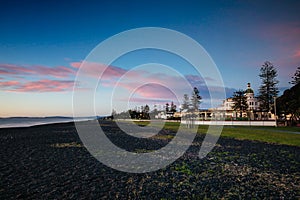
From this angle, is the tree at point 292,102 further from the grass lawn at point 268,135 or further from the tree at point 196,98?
the tree at point 196,98

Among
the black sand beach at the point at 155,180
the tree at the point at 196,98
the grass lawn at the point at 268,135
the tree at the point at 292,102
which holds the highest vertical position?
the tree at the point at 196,98

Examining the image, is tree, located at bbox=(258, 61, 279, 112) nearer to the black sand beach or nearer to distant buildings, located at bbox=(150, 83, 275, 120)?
distant buildings, located at bbox=(150, 83, 275, 120)

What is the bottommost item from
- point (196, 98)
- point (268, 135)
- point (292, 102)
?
point (268, 135)

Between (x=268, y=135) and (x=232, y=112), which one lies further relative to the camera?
(x=232, y=112)

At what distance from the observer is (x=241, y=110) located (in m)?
73.2

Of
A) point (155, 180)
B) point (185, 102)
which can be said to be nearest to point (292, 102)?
point (155, 180)

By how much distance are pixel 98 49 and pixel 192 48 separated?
9.83 meters

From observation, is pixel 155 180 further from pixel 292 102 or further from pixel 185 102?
pixel 185 102

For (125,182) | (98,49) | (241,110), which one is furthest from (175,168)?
(241,110)

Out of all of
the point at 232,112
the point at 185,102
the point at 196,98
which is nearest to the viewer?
the point at 232,112

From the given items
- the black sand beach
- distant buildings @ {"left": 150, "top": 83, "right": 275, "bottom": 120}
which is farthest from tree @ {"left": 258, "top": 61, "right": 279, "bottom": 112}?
the black sand beach

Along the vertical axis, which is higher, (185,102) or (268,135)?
(185,102)

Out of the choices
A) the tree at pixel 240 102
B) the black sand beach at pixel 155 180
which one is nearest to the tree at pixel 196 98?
the tree at pixel 240 102

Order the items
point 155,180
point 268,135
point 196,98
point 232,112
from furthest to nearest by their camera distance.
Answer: point 196,98 → point 232,112 → point 268,135 → point 155,180
